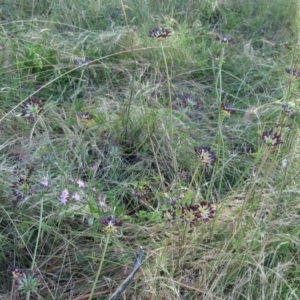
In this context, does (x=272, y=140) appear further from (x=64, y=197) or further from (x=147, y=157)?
(x=147, y=157)

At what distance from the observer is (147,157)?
1.92 m

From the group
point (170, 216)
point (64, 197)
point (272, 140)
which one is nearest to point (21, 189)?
point (64, 197)

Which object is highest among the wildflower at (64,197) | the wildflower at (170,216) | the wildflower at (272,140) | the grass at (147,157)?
the wildflower at (272,140)

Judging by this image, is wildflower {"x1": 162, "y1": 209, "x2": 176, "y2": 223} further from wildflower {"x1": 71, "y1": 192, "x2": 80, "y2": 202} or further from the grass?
wildflower {"x1": 71, "y1": 192, "x2": 80, "y2": 202}

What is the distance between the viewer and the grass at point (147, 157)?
141cm

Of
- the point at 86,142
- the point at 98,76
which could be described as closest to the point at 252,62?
the point at 98,76

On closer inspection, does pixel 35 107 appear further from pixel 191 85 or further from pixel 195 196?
pixel 191 85

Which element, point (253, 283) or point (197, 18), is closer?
point (253, 283)

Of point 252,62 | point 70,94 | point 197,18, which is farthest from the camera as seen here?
point 197,18

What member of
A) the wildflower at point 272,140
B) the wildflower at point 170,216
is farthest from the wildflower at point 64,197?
the wildflower at point 272,140

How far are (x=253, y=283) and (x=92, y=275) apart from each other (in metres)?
0.41

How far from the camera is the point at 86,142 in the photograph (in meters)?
1.92

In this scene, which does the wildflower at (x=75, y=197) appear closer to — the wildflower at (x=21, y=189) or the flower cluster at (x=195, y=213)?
the wildflower at (x=21, y=189)

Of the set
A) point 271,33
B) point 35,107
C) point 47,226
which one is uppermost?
point 35,107
